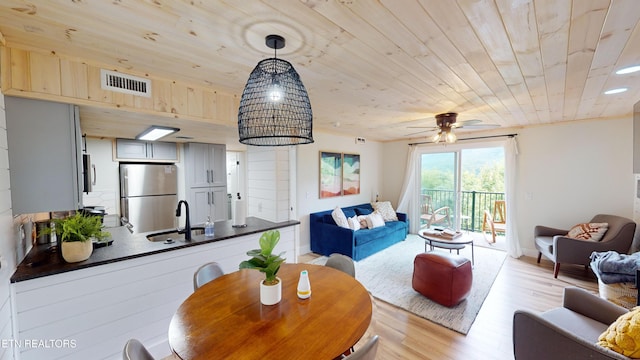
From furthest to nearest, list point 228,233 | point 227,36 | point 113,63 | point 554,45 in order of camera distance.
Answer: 1. point 228,233
2. point 113,63
3. point 554,45
4. point 227,36

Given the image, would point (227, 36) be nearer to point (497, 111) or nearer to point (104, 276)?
point (104, 276)

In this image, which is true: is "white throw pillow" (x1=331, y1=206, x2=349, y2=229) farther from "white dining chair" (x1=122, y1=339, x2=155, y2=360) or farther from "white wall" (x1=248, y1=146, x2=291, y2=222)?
"white dining chair" (x1=122, y1=339, x2=155, y2=360)

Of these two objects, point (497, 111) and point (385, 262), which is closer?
point (497, 111)

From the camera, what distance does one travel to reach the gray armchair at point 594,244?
10.1ft

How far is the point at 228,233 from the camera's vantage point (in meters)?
2.51

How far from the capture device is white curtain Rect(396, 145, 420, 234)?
576cm

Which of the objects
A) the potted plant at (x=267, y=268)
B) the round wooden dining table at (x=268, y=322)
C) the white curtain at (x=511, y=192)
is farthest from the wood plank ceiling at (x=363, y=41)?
the white curtain at (x=511, y=192)

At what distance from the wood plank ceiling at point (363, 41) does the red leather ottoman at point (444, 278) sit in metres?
1.82

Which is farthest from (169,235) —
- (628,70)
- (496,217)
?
(496,217)

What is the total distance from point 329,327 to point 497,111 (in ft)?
11.5

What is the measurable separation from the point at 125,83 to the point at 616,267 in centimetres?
460

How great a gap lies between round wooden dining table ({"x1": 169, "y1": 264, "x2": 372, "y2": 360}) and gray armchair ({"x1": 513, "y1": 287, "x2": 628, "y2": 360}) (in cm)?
102

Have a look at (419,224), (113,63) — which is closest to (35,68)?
(113,63)

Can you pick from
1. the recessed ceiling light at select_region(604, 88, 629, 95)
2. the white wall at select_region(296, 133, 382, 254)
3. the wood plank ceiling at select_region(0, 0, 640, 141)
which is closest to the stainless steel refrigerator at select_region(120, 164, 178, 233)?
the wood plank ceiling at select_region(0, 0, 640, 141)
